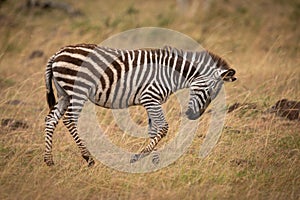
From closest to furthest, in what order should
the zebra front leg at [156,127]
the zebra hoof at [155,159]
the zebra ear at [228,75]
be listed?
the zebra hoof at [155,159] → the zebra front leg at [156,127] → the zebra ear at [228,75]

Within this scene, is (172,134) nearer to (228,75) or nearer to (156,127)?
(156,127)

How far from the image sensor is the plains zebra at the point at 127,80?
6.28 meters

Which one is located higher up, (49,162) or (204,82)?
(204,82)

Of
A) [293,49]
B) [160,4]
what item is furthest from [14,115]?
[160,4]

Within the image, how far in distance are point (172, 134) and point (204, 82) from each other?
3.21ft

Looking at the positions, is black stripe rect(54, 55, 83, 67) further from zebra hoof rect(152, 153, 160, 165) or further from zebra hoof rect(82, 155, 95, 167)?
zebra hoof rect(152, 153, 160, 165)

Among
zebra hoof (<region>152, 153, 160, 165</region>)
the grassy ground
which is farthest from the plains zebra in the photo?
the grassy ground

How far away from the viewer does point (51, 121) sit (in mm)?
6438

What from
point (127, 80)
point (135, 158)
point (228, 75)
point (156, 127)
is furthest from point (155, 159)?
point (228, 75)

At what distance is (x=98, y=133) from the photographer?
7297mm

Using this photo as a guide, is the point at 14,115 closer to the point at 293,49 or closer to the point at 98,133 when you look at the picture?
the point at 98,133

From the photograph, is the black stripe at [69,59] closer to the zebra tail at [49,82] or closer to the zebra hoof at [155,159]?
the zebra tail at [49,82]

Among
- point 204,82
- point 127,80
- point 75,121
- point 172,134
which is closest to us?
point 75,121

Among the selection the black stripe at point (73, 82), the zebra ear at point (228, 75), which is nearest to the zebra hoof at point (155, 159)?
the black stripe at point (73, 82)
